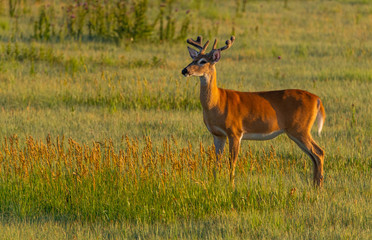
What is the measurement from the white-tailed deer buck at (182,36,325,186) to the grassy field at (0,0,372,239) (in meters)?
0.31

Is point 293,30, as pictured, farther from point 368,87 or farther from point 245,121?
point 245,121

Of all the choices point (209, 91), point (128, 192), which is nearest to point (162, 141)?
point (209, 91)

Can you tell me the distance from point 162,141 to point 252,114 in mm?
2197

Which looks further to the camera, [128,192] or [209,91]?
[209,91]

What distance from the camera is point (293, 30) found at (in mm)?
21828

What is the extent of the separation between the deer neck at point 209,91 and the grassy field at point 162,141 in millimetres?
676

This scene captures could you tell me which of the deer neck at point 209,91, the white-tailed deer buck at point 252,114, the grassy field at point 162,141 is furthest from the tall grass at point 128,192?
the deer neck at point 209,91

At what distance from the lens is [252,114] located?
7.76m

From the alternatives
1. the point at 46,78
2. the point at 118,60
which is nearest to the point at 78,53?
the point at 118,60

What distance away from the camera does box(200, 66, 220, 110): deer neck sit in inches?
302

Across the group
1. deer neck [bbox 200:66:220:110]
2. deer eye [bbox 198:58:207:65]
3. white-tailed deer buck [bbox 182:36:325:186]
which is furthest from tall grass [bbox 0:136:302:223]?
deer eye [bbox 198:58:207:65]

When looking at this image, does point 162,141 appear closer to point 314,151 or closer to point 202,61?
point 202,61

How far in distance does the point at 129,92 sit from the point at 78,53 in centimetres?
492

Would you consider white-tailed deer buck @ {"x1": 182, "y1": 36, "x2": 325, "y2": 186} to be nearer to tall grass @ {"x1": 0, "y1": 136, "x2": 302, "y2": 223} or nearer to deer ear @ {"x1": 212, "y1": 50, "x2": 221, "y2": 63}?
deer ear @ {"x1": 212, "y1": 50, "x2": 221, "y2": 63}
